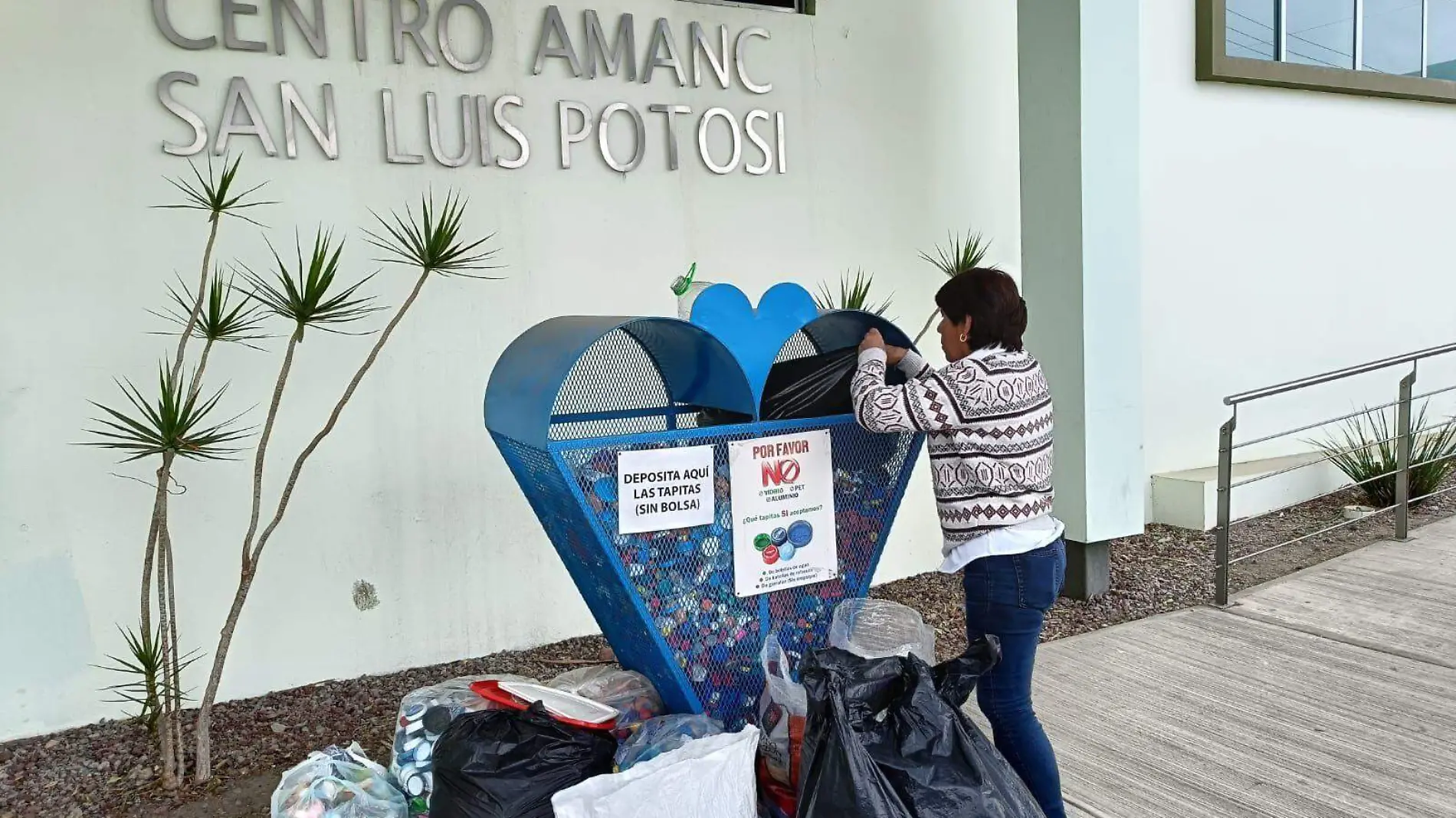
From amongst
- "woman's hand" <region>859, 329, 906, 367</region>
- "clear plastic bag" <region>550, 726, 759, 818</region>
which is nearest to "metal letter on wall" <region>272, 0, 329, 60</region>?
"woman's hand" <region>859, 329, 906, 367</region>

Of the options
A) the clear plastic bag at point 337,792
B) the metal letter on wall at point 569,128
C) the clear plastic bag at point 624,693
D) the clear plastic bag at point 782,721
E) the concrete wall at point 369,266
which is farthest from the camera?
the metal letter on wall at point 569,128

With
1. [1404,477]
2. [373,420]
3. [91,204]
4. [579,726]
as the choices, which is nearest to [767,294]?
[579,726]

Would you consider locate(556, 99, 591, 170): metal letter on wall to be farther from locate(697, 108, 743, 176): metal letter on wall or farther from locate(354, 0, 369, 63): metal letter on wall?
locate(354, 0, 369, 63): metal letter on wall

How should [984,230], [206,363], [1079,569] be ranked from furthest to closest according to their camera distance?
[984,230] → [1079,569] → [206,363]

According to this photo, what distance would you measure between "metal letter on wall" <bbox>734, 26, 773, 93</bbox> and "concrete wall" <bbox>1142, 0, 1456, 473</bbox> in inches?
103

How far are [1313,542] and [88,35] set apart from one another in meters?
6.80

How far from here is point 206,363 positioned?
4.18 m

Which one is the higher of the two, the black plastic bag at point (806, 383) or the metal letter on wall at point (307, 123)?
the metal letter on wall at point (307, 123)

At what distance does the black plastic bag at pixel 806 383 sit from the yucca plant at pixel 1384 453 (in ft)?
16.1

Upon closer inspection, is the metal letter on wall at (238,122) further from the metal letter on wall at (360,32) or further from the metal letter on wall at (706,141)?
the metal letter on wall at (706,141)

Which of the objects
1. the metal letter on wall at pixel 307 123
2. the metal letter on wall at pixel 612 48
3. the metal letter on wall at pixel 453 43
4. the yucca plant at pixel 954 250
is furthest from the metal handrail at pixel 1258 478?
the metal letter on wall at pixel 307 123

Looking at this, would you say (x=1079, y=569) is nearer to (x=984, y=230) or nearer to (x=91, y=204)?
(x=984, y=230)

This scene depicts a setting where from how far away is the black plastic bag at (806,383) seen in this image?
330 cm

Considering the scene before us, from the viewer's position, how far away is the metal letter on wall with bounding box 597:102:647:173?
487 cm
